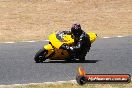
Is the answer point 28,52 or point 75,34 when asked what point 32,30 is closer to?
point 28,52

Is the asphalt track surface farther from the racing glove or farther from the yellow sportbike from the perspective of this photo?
the racing glove

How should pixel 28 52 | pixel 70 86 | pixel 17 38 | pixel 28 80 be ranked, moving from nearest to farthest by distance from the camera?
pixel 70 86, pixel 28 80, pixel 28 52, pixel 17 38

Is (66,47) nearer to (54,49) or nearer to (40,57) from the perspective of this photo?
(54,49)

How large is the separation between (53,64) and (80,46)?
3.44 ft

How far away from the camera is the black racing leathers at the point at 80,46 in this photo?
1692cm

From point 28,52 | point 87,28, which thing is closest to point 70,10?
point 87,28

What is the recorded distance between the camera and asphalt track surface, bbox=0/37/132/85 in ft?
48.8

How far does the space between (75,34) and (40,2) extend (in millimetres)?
14400

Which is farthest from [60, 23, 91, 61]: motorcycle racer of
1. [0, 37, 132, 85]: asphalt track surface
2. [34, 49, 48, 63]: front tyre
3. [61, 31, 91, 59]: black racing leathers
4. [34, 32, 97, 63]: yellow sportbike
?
[34, 49, 48, 63]: front tyre

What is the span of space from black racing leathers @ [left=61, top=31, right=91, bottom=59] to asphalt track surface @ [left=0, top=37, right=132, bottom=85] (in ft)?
1.09

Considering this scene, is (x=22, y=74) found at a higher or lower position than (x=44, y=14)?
higher

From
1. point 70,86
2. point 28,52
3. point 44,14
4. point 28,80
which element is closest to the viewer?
point 70,86

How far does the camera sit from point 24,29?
2566cm

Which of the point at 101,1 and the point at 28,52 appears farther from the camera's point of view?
the point at 101,1
